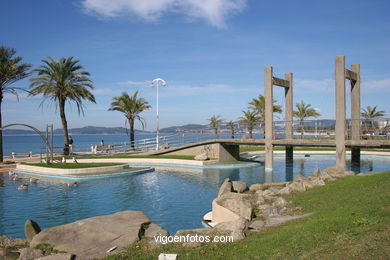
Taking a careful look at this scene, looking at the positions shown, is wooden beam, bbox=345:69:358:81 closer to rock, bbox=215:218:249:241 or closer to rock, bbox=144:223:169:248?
rock, bbox=215:218:249:241

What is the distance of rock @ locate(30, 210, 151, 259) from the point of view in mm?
7250

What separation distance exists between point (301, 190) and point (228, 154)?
17838 millimetres

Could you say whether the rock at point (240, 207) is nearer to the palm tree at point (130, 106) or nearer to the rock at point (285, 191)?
the rock at point (285, 191)

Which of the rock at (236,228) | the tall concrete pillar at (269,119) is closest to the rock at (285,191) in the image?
the rock at (236,228)

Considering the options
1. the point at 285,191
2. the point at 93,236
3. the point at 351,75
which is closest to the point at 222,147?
the point at 351,75

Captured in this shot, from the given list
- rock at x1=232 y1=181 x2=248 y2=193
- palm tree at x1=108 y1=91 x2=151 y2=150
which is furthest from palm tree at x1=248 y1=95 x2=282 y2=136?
rock at x1=232 y1=181 x2=248 y2=193

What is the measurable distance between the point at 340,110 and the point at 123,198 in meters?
14.7

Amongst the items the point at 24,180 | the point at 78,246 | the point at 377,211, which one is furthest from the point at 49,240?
the point at 24,180

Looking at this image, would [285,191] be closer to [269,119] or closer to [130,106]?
[269,119]

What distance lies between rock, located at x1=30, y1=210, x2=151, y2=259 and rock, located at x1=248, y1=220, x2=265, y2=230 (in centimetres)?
284

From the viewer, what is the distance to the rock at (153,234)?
750cm

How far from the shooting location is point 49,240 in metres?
7.65

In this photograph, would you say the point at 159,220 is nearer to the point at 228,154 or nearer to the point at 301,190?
the point at 301,190

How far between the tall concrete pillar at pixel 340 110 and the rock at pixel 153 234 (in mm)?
16215
